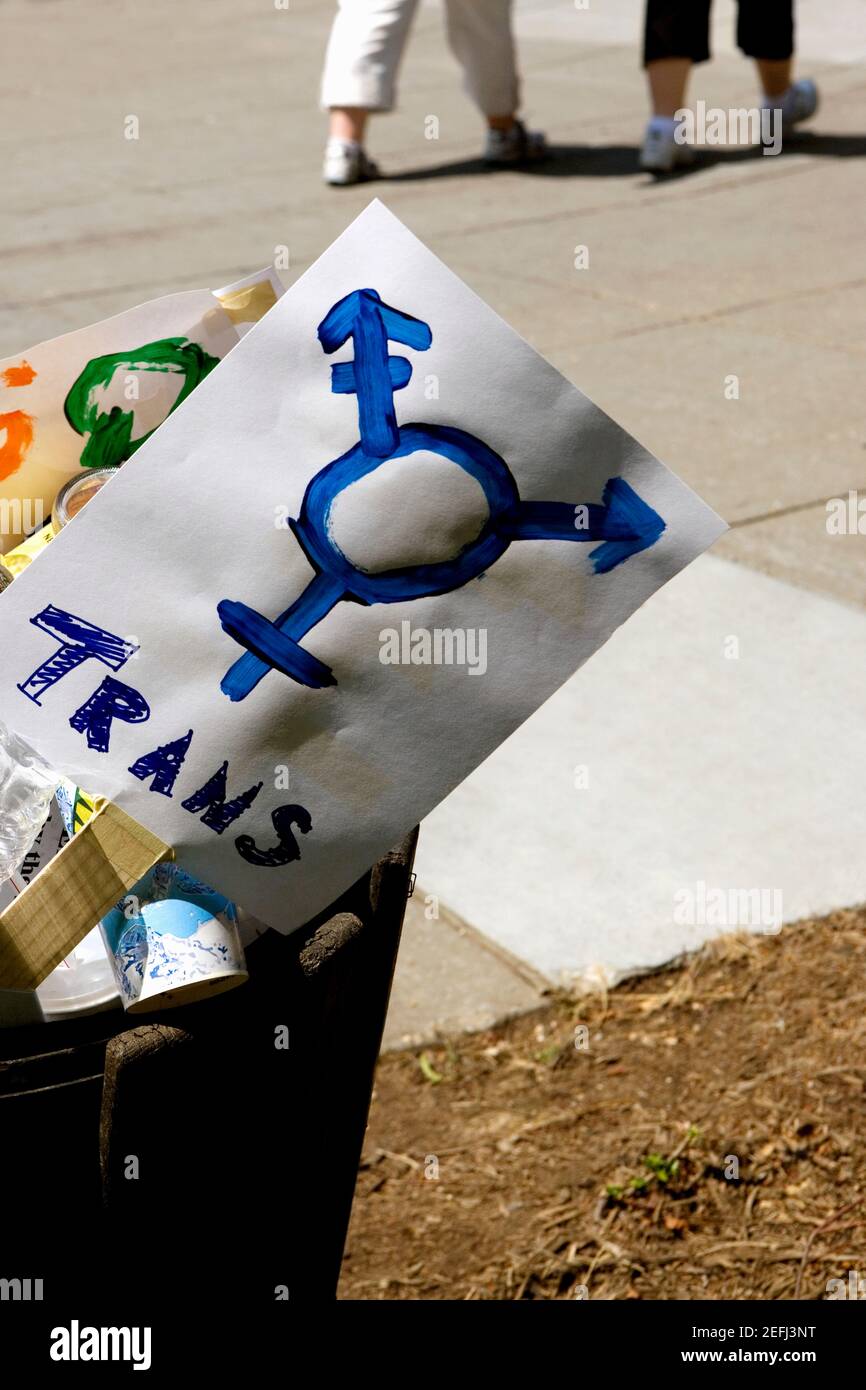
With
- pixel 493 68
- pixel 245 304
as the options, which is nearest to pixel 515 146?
pixel 493 68

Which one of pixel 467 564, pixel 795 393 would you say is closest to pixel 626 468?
pixel 467 564

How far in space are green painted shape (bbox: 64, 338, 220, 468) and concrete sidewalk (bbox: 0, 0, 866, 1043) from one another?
1.58 meters

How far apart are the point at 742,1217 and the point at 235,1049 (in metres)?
1.46

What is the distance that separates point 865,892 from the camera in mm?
3229

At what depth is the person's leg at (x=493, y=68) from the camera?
29.0 ft

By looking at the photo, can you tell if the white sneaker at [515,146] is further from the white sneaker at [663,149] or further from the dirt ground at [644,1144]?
the dirt ground at [644,1144]

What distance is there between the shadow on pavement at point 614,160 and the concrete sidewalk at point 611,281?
30 millimetres

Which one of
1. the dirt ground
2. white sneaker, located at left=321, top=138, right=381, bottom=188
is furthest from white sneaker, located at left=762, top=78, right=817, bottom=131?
the dirt ground

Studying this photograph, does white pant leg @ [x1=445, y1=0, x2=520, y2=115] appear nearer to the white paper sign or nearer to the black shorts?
the black shorts

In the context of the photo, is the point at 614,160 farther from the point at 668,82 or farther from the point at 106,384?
the point at 106,384

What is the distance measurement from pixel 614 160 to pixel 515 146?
1.84 feet

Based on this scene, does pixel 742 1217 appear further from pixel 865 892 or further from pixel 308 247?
pixel 308 247

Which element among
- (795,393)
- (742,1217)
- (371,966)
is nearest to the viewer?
(371,966)

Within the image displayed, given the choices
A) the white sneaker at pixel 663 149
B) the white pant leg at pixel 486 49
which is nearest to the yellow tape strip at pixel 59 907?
the white sneaker at pixel 663 149
